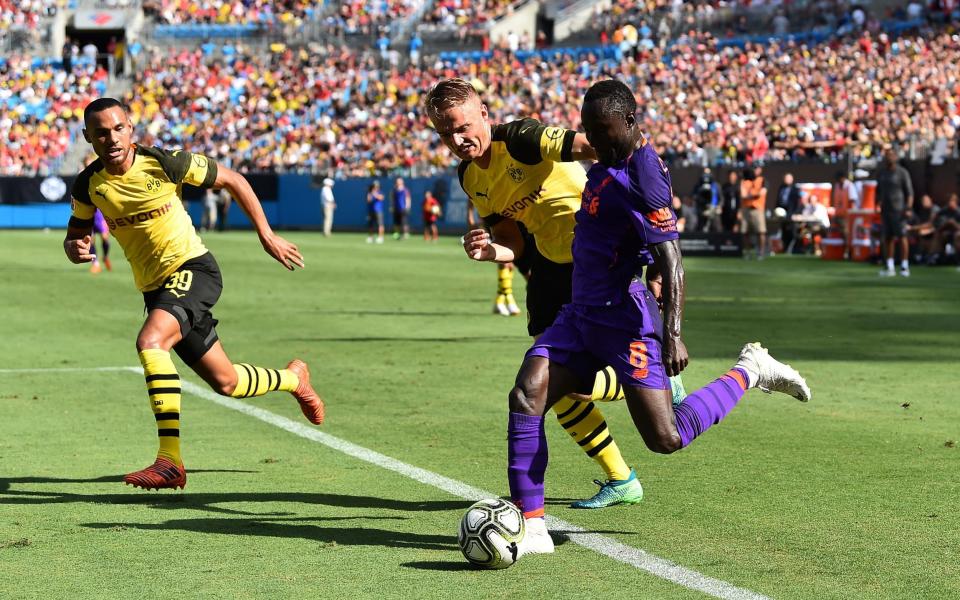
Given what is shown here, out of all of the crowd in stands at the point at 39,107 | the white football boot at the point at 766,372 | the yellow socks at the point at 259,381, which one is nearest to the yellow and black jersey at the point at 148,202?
the yellow socks at the point at 259,381

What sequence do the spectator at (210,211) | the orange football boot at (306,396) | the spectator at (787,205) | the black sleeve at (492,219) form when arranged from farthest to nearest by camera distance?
the spectator at (210,211)
the spectator at (787,205)
the orange football boot at (306,396)
the black sleeve at (492,219)

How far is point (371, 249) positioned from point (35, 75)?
31761 millimetres

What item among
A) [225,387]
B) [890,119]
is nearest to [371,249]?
[890,119]

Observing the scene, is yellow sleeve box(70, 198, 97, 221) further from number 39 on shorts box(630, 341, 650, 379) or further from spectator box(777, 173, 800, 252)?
spectator box(777, 173, 800, 252)

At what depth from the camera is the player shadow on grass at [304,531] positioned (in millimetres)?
6543

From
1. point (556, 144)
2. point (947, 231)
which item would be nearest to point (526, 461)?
point (556, 144)

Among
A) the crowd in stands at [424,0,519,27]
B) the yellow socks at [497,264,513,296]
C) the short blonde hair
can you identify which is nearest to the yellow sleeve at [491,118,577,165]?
the short blonde hair

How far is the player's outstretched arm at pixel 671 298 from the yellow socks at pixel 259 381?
3.00m

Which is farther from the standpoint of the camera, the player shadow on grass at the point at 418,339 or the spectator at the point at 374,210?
the spectator at the point at 374,210

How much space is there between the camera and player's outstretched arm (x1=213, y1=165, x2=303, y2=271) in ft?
26.2

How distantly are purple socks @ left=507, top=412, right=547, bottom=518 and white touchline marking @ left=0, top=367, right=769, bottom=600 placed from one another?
1.12 feet

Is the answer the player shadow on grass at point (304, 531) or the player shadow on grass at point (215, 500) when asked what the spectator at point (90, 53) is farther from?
the player shadow on grass at point (304, 531)

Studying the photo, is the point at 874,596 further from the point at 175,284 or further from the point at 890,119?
the point at 890,119

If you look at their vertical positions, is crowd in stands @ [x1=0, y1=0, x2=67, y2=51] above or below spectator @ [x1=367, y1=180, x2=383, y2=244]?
above
